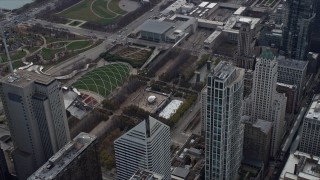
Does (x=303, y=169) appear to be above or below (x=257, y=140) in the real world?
above

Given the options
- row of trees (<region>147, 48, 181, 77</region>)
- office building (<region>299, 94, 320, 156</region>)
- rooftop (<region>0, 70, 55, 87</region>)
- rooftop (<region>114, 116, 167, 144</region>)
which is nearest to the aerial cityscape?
rooftop (<region>114, 116, 167, 144</region>)

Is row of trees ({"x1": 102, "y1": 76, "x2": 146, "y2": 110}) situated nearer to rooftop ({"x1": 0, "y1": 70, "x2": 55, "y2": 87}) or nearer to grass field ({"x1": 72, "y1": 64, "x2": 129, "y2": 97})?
grass field ({"x1": 72, "y1": 64, "x2": 129, "y2": 97})

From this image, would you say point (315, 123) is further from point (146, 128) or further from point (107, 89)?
point (107, 89)

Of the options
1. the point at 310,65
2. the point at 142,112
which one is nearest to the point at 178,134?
the point at 142,112

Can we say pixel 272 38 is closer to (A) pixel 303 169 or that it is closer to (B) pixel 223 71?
(A) pixel 303 169

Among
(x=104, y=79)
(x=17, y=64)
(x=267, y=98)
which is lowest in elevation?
(x=104, y=79)

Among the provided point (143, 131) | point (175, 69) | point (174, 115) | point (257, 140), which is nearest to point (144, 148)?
point (143, 131)
